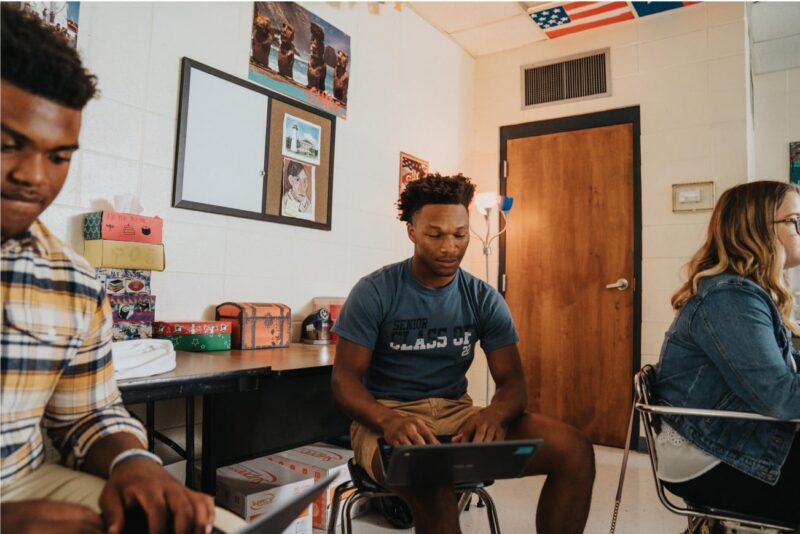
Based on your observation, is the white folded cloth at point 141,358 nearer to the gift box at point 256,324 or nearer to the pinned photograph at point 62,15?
the gift box at point 256,324

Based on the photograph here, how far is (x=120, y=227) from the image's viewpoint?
5.93 ft

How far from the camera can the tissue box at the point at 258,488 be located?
1.91 meters

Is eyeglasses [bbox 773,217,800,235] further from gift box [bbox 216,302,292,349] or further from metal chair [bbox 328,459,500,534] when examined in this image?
gift box [bbox 216,302,292,349]

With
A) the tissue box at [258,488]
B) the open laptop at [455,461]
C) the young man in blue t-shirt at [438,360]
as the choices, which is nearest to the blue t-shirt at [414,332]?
the young man in blue t-shirt at [438,360]

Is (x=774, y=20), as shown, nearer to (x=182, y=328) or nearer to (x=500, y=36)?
(x=500, y=36)

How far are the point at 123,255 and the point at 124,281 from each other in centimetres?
9

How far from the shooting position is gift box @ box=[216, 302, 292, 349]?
2.14m

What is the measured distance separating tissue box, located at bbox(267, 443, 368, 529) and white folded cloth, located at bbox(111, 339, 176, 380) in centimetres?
85

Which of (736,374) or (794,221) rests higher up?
(794,221)

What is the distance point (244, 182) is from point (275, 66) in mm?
606

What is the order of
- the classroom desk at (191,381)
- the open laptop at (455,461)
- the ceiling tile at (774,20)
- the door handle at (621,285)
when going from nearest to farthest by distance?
the open laptop at (455,461)
the classroom desk at (191,381)
the ceiling tile at (774,20)
the door handle at (621,285)

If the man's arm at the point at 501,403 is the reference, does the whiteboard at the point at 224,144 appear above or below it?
above

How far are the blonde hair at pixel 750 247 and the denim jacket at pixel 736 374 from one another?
0.08 m

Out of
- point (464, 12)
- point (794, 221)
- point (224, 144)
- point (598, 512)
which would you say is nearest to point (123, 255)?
point (224, 144)
